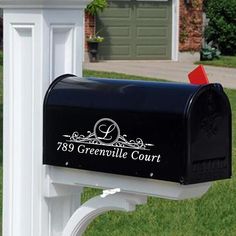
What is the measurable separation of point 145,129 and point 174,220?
364 cm

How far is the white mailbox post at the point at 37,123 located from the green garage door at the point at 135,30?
20.1 m

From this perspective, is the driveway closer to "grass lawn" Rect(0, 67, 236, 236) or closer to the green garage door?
the green garage door

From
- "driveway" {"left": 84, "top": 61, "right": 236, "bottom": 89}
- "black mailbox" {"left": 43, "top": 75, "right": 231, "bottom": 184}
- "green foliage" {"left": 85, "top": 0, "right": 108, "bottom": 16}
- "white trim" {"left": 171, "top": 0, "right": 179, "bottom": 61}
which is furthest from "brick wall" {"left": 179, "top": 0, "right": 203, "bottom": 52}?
"black mailbox" {"left": 43, "top": 75, "right": 231, "bottom": 184}

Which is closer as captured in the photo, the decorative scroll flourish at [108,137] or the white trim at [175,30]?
the decorative scroll flourish at [108,137]

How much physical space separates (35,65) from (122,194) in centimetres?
48

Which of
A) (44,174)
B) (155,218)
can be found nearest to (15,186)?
(44,174)

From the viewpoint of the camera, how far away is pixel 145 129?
2.52 m

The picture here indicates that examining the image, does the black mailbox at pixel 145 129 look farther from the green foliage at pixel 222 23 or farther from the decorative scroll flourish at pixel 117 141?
the green foliage at pixel 222 23

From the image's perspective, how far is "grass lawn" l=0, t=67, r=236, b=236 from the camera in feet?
19.1

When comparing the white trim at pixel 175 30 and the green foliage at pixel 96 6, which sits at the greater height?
the green foliage at pixel 96 6

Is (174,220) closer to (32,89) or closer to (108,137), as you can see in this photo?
(32,89)

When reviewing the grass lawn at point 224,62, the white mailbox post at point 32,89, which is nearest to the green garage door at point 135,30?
the grass lawn at point 224,62

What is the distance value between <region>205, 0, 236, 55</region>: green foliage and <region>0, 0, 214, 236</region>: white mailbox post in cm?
2165

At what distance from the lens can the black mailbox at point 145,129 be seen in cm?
247
